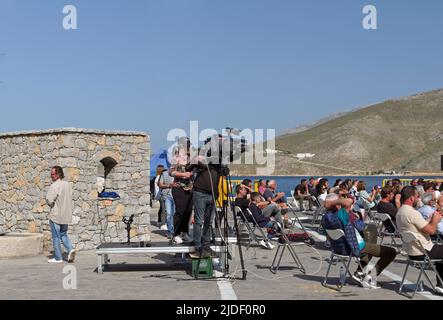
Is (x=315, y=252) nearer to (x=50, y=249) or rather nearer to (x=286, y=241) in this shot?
(x=286, y=241)

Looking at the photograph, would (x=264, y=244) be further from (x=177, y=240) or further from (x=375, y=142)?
(x=375, y=142)

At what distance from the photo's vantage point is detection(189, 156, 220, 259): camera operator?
10.5 m

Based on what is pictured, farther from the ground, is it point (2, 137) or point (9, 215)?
point (2, 137)

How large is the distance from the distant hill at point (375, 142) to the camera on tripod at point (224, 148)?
13388 cm

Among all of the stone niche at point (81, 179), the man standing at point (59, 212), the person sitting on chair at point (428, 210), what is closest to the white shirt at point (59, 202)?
the man standing at point (59, 212)

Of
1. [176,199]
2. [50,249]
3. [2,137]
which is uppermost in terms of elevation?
[2,137]

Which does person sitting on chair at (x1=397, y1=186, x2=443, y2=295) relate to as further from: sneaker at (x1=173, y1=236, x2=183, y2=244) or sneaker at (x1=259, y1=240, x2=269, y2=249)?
sneaker at (x1=259, y1=240, x2=269, y2=249)

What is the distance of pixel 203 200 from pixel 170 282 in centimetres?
→ 132

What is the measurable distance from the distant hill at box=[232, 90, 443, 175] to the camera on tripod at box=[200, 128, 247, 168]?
5271 inches

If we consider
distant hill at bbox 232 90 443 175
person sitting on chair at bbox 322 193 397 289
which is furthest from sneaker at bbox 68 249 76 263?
distant hill at bbox 232 90 443 175

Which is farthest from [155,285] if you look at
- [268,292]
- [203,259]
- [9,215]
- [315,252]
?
[9,215]
